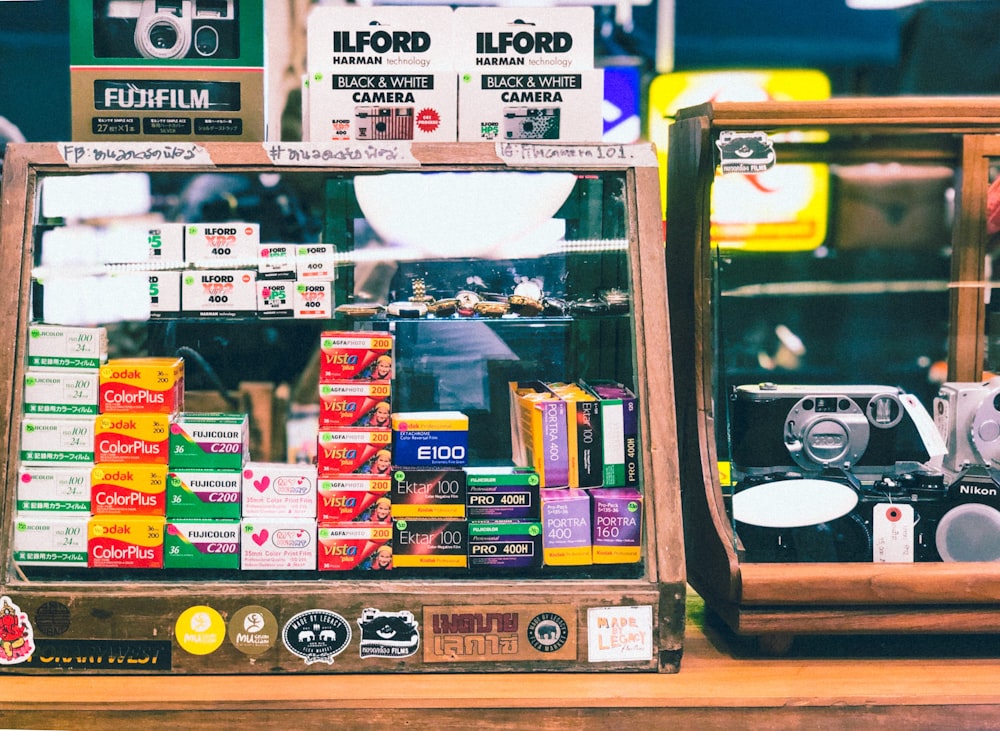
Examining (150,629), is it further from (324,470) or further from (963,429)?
(963,429)

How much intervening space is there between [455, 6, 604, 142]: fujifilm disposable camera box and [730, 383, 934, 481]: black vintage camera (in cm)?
79

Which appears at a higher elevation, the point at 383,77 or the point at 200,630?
the point at 383,77

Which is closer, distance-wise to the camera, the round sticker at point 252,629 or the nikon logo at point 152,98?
the round sticker at point 252,629

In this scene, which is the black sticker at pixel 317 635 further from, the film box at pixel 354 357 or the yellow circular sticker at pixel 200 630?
the film box at pixel 354 357

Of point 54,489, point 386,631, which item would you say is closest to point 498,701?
point 386,631

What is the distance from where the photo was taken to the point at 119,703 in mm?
1765

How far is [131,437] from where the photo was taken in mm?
1958

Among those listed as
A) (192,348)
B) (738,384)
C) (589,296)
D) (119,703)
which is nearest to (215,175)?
(192,348)

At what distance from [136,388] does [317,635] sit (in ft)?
2.32

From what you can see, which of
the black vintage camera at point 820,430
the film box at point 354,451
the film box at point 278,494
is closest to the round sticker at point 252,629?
the film box at point 278,494

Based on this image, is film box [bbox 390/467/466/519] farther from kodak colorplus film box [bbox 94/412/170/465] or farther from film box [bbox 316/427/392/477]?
kodak colorplus film box [bbox 94/412/170/465]

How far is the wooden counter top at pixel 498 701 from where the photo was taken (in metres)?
1.77

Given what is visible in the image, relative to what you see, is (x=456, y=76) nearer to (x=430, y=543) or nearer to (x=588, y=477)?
(x=588, y=477)

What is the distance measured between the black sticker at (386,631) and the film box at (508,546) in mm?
198
